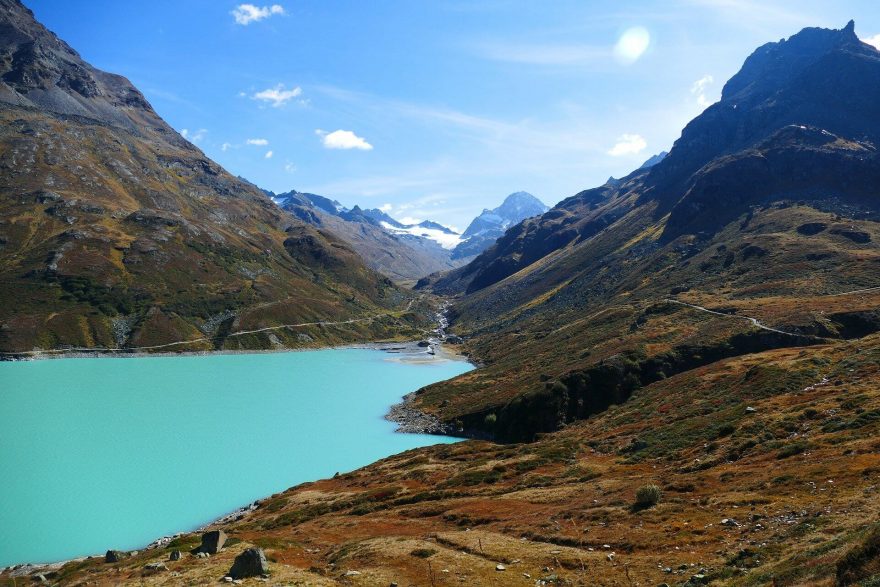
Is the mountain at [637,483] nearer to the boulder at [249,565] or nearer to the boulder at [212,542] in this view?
the boulder at [212,542]

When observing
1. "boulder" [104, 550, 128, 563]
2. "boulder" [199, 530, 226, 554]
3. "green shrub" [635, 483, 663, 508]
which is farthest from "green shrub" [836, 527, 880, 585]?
"boulder" [104, 550, 128, 563]

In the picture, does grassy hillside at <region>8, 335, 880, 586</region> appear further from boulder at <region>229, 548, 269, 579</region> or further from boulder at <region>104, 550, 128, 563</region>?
boulder at <region>104, 550, 128, 563</region>

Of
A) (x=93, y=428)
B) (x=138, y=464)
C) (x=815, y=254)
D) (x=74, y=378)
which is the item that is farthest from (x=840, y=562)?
(x=74, y=378)

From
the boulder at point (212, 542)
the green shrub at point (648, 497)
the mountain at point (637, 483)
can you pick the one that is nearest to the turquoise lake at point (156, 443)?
the mountain at point (637, 483)

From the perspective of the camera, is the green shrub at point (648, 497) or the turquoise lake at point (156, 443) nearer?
the green shrub at point (648, 497)

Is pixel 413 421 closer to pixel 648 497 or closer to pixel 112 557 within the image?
pixel 112 557

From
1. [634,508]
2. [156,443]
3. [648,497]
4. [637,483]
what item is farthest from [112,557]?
[156,443]

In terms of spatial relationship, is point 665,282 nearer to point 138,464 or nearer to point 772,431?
point 772,431
